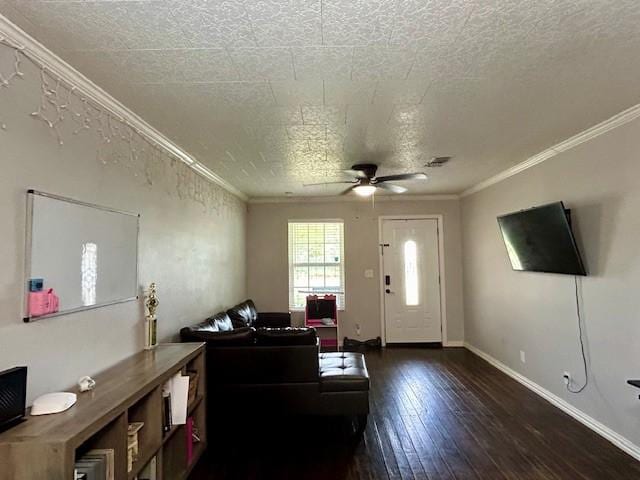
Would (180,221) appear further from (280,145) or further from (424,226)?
(424,226)

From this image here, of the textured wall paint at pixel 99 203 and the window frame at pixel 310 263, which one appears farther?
the window frame at pixel 310 263

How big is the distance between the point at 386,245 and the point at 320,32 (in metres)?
4.92

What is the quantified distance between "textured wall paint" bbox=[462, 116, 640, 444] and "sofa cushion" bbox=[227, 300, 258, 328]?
10.8ft

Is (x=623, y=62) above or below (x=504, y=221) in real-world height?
above

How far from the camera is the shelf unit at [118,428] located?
1.34 meters

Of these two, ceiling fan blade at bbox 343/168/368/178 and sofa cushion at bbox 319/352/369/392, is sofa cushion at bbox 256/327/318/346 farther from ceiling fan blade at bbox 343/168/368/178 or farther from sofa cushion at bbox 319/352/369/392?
ceiling fan blade at bbox 343/168/368/178

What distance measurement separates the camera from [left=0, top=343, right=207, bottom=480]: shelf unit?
134 cm

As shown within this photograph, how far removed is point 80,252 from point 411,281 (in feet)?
16.9

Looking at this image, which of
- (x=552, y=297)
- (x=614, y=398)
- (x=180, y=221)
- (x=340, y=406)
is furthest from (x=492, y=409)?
(x=180, y=221)

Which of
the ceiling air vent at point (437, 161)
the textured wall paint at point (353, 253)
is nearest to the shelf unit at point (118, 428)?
the ceiling air vent at point (437, 161)

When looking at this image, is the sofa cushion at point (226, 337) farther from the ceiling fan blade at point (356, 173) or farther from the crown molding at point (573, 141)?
the crown molding at point (573, 141)

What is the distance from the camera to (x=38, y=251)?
5.86 feet

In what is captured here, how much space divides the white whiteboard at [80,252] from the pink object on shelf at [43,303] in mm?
12

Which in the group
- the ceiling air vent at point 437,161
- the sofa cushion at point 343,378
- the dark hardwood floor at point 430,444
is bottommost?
the dark hardwood floor at point 430,444
